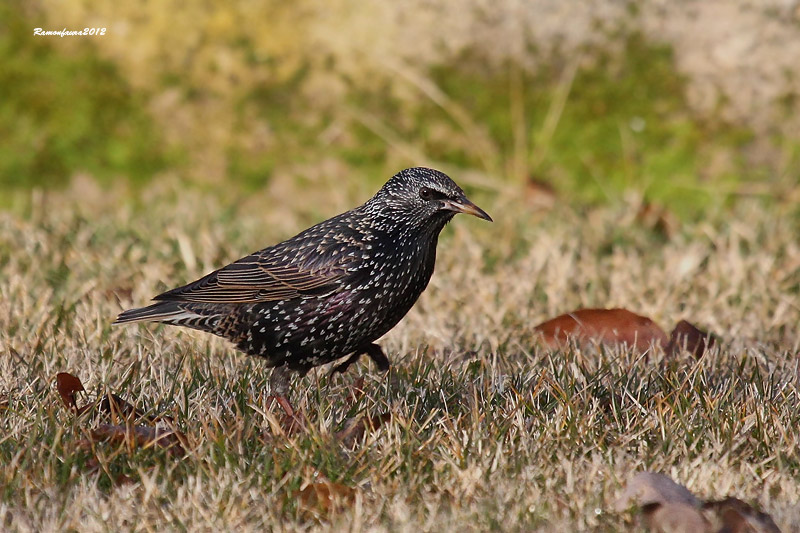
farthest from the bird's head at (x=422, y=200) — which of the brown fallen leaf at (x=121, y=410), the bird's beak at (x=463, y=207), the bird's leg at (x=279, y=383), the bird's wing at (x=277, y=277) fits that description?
the brown fallen leaf at (x=121, y=410)

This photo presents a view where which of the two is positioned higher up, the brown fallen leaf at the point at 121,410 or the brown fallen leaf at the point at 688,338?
the brown fallen leaf at the point at 121,410

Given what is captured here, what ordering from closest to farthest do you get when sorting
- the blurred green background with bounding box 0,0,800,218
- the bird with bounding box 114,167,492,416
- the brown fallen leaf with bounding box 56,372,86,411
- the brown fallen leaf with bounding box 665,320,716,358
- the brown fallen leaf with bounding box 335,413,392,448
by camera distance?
the brown fallen leaf with bounding box 335,413,392,448, the brown fallen leaf with bounding box 56,372,86,411, the bird with bounding box 114,167,492,416, the brown fallen leaf with bounding box 665,320,716,358, the blurred green background with bounding box 0,0,800,218

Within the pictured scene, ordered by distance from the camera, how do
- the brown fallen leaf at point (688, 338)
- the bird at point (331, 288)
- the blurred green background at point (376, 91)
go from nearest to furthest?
the bird at point (331, 288)
the brown fallen leaf at point (688, 338)
the blurred green background at point (376, 91)

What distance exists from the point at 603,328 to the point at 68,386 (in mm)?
2069

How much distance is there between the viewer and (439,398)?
371 cm

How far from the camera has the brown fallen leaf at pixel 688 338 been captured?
4.43 m

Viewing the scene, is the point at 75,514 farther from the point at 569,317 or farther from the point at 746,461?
the point at 569,317

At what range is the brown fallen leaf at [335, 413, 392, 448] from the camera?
332cm

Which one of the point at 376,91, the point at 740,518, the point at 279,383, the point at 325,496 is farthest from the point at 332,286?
the point at 376,91

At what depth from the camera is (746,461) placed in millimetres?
3219

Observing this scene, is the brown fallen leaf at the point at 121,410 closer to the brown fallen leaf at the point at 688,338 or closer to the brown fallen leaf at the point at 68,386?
the brown fallen leaf at the point at 68,386

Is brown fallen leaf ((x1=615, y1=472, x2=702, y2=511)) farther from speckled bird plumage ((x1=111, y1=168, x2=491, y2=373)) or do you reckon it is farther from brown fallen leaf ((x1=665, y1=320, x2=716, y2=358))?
brown fallen leaf ((x1=665, y1=320, x2=716, y2=358))

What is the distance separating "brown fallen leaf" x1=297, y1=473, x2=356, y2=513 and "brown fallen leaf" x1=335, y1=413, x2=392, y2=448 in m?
0.29

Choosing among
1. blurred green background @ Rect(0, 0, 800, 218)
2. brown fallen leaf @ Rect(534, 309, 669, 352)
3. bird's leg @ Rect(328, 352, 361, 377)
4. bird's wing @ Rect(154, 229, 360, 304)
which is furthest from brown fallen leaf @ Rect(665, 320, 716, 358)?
blurred green background @ Rect(0, 0, 800, 218)
